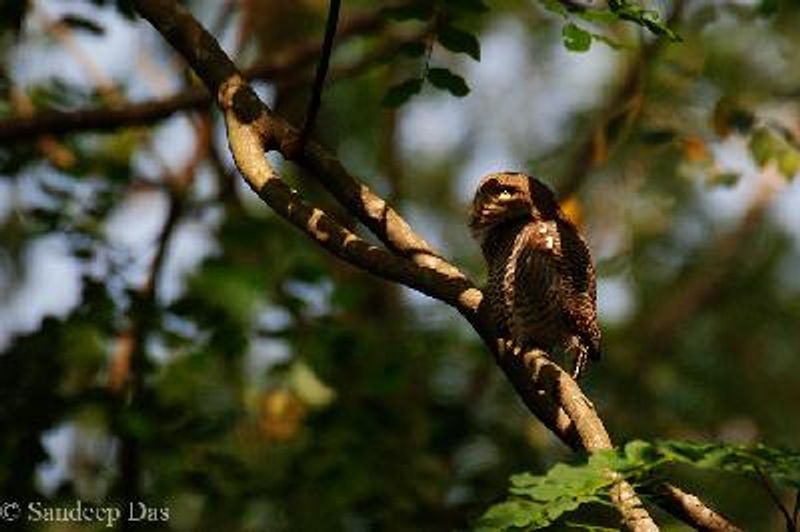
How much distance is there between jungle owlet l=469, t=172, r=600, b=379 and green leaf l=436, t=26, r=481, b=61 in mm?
413

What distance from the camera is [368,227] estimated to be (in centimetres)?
366

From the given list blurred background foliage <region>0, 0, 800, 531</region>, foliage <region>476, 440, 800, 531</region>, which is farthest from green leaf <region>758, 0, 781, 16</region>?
foliage <region>476, 440, 800, 531</region>

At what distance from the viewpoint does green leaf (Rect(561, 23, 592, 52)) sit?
12.6 ft

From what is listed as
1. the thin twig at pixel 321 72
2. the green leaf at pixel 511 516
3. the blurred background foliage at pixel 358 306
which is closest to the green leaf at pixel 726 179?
the blurred background foliage at pixel 358 306

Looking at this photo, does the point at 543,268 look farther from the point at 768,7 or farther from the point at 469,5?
the point at 768,7

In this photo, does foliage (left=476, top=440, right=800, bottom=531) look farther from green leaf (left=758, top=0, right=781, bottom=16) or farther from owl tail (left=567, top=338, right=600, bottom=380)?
green leaf (left=758, top=0, right=781, bottom=16)

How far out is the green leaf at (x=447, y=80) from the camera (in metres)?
4.01

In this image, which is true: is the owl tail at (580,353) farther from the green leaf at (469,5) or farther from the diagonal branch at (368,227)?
the green leaf at (469,5)

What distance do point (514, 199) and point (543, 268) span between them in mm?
234

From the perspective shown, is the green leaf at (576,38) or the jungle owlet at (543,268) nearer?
the green leaf at (576,38)

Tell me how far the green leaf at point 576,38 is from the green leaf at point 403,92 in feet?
1.48

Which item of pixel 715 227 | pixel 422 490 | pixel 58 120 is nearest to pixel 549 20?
pixel 715 227

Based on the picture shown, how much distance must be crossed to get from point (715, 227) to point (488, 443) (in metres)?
4.54

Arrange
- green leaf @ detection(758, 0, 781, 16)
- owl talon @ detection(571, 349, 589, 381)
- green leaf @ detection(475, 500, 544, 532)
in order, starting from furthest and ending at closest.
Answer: green leaf @ detection(758, 0, 781, 16) < owl talon @ detection(571, 349, 589, 381) < green leaf @ detection(475, 500, 544, 532)
